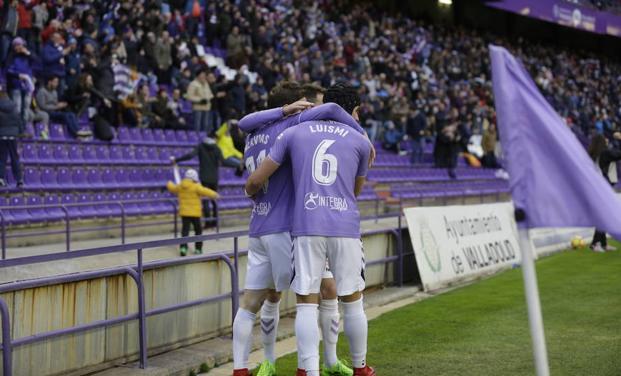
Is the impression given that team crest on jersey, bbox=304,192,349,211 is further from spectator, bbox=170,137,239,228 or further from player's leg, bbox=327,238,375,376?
spectator, bbox=170,137,239,228

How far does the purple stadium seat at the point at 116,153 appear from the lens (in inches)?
→ 693

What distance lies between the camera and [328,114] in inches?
229

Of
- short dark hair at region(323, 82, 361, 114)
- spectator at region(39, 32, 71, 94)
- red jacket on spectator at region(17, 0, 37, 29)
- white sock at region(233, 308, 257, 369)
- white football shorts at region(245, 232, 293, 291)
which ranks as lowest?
white sock at region(233, 308, 257, 369)

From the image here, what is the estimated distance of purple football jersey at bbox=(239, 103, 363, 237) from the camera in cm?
585

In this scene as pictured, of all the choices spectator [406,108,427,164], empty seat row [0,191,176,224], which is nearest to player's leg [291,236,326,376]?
empty seat row [0,191,176,224]

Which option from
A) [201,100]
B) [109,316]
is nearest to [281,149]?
[109,316]

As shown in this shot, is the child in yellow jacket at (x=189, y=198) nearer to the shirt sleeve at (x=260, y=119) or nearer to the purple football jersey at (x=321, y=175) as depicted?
the shirt sleeve at (x=260, y=119)

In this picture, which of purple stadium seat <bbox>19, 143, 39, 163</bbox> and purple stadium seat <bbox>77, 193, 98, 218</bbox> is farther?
purple stadium seat <bbox>19, 143, 39, 163</bbox>

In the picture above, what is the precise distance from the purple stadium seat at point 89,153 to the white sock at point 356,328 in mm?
11765

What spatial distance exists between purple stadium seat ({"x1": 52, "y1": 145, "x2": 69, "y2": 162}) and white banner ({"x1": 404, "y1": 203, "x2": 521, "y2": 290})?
7.25 m

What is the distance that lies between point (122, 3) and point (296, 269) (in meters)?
16.1

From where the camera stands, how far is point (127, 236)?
625 inches

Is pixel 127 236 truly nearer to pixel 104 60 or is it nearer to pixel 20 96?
pixel 20 96

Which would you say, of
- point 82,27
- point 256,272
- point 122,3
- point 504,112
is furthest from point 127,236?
point 504,112
